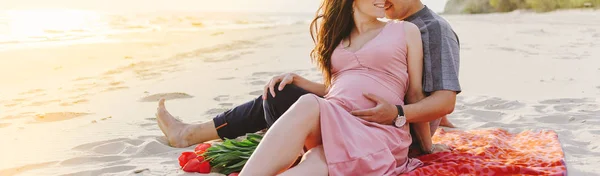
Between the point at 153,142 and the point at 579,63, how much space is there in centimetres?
548

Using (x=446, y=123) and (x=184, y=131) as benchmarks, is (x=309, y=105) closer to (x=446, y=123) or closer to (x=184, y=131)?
(x=184, y=131)

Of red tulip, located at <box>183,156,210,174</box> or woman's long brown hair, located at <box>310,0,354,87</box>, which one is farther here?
red tulip, located at <box>183,156,210,174</box>

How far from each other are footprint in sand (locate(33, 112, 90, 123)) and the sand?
0.01 m

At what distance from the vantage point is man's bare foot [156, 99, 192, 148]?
161 inches

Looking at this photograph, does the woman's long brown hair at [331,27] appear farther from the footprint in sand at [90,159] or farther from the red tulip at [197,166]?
the footprint in sand at [90,159]

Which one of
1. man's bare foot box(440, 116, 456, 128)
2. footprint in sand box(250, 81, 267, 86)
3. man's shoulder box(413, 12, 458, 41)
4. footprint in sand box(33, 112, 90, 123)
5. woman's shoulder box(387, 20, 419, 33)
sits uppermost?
woman's shoulder box(387, 20, 419, 33)

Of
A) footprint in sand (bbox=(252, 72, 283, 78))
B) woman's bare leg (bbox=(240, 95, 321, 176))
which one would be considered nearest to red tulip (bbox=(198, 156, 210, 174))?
woman's bare leg (bbox=(240, 95, 321, 176))

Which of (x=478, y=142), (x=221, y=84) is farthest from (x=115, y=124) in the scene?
(x=478, y=142)

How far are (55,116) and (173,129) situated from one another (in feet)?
5.32

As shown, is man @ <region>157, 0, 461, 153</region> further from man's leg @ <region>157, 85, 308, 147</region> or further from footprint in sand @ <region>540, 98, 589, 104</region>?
footprint in sand @ <region>540, 98, 589, 104</region>

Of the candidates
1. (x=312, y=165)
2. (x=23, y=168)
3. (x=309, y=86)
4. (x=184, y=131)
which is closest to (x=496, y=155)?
(x=309, y=86)

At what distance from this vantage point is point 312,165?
2811mm

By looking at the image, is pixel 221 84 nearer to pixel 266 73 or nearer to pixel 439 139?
pixel 266 73

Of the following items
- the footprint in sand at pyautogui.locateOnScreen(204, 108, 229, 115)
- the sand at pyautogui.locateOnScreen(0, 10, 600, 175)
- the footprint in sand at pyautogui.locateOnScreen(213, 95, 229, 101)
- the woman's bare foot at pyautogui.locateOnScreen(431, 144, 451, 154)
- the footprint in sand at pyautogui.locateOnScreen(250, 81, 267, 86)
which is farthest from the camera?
the footprint in sand at pyautogui.locateOnScreen(250, 81, 267, 86)
